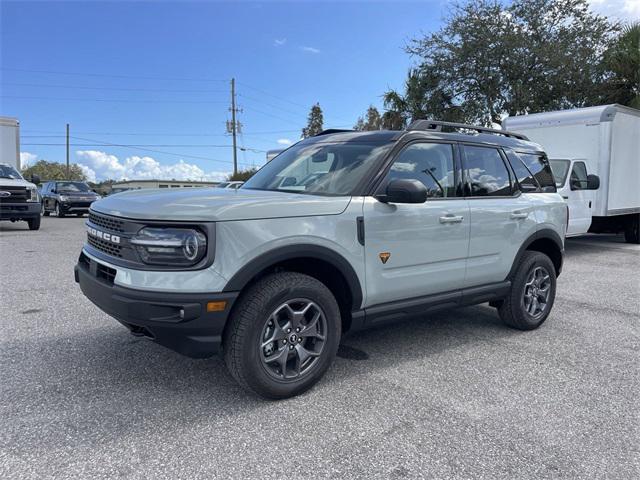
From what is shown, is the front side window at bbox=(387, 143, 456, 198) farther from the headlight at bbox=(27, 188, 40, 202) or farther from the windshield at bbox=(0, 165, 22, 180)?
the windshield at bbox=(0, 165, 22, 180)

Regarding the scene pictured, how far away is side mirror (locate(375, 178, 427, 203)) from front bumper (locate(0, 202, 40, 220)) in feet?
44.3

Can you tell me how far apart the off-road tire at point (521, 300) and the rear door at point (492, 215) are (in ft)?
0.58

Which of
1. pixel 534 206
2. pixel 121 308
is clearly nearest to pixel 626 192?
pixel 534 206

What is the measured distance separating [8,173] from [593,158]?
1581 centimetres

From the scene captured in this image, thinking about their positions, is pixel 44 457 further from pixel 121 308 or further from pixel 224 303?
pixel 224 303

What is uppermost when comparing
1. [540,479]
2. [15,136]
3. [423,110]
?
[423,110]

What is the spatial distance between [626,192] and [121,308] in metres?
12.2

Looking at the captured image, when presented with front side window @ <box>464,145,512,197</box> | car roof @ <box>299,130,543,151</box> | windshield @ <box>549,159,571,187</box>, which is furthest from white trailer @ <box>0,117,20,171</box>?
front side window @ <box>464,145,512,197</box>

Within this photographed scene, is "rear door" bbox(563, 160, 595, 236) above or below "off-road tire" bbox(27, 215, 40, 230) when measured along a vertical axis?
above

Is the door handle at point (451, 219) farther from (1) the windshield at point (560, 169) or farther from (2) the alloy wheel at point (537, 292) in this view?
(1) the windshield at point (560, 169)

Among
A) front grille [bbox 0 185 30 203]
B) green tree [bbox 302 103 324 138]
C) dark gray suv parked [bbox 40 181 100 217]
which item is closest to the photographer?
front grille [bbox 0 185 30 203]

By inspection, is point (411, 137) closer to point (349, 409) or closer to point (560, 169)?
point (349, 409)

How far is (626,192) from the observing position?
11.3 meters

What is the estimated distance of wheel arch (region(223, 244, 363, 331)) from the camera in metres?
2.93
